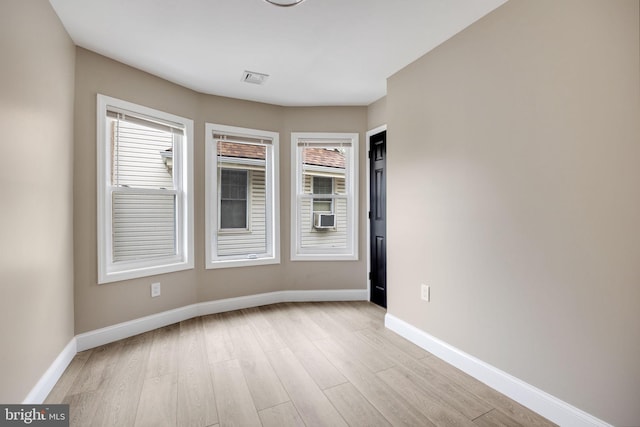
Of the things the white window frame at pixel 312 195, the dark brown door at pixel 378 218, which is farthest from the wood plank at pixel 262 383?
the dark brown door at pixel 378 218

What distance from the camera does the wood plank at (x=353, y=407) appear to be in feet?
5.31

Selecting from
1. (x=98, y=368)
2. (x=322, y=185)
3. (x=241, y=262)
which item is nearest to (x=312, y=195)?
(x=322, y=185)

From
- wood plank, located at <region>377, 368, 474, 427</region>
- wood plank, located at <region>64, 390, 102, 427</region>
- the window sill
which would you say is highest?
the window sill

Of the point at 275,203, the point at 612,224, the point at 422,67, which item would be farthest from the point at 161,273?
the point at 612,224

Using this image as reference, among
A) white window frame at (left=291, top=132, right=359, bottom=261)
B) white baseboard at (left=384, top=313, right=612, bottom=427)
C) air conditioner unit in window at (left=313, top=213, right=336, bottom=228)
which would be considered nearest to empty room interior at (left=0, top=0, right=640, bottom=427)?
white baseboard at (left=384, top=313, right=612, bottom=427)

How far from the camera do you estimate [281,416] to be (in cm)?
166

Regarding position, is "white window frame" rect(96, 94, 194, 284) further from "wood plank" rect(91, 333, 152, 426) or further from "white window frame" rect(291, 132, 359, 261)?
"white window frame" rect(291, 132, 359, 261)

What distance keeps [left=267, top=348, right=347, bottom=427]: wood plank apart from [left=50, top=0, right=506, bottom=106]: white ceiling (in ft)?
8.22

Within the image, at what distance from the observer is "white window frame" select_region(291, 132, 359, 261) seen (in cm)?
375

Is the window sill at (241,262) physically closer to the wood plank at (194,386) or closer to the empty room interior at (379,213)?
the empty room interior at (379,213)

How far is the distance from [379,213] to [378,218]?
65 millimetres

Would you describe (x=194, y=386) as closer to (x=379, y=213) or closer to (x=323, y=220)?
(x=323, y=220)

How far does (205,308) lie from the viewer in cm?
330

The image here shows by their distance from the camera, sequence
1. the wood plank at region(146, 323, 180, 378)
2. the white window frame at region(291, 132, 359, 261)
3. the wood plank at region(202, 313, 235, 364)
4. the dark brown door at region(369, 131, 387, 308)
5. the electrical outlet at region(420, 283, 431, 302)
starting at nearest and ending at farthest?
1. the wood plank at region(146, 323, 180, 378)
2. the wood plank at region(202, 313, 235, 364)
3. the electrical outlet at region(420, 283, 431, 302)
4. the dark brown door at region(369, 131, 387, 308)
5. the white window frame at region(291, 132, 359, 261)
